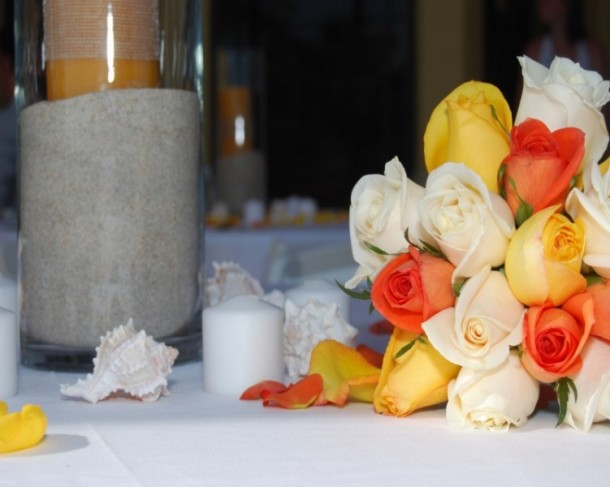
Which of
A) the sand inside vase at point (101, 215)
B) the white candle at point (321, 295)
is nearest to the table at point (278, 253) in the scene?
the white candle at point (321, 295)

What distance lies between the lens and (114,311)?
3.20ft

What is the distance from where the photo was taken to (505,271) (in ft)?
2.46

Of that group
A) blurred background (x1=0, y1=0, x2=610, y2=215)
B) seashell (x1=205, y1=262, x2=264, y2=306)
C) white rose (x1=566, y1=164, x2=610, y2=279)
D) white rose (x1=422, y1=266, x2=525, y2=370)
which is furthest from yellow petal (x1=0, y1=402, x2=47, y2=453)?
blurred background (x1=0, y1=0, x2=610, y2=215)

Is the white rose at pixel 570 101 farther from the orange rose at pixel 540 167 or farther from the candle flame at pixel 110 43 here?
the candle flame at pixel 110 43

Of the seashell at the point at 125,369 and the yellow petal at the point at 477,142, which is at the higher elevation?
the yellow petal at the point at 477,142

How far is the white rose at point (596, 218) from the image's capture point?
734 millimetres

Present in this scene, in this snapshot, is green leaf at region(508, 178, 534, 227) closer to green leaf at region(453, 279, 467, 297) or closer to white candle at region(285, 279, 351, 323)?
green leaf at region(453, 279, 467, 297)

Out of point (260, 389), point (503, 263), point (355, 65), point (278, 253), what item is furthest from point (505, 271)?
point (355, 65)

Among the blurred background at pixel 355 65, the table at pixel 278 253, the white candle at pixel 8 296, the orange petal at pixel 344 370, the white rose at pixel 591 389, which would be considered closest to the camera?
the white rose at pixel 591 389

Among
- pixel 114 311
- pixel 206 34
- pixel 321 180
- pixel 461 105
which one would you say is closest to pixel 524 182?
pixel 461 105

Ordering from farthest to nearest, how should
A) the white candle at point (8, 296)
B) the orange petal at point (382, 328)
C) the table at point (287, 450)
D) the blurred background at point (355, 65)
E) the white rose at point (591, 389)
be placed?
1. the blurred background at point (355, 65)
2. the orange petal at point (382, 328)
3. the white candle at point (8, 296)
4. the white rose at point (591, 389)
5. the table at point (287, 450)

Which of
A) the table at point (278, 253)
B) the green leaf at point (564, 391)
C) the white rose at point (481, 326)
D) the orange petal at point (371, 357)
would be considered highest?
the white rose at point (481, 326)

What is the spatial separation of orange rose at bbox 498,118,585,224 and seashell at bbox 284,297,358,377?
0.82ft

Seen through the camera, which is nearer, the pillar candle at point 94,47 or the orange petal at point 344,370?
the orange petal at point 344,370
